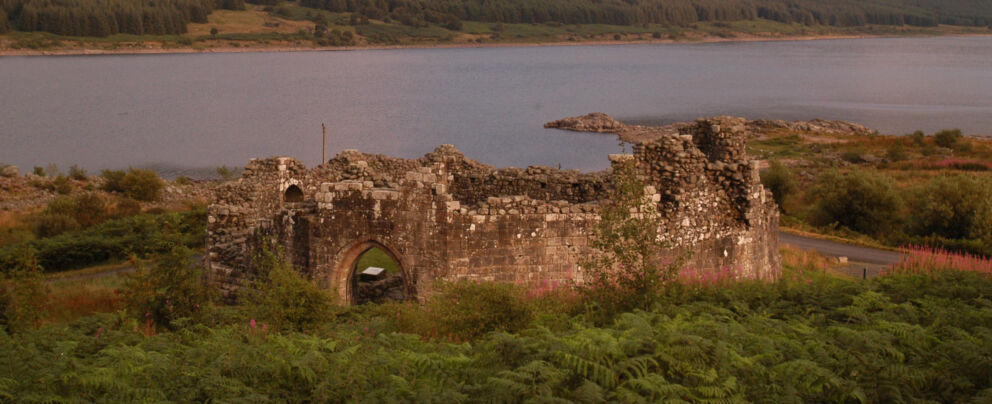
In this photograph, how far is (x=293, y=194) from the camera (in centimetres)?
2280

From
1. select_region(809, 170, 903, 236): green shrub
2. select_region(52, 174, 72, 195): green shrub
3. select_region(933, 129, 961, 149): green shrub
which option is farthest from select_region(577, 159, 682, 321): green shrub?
select_region(933, 129, 961, 149): green shrub

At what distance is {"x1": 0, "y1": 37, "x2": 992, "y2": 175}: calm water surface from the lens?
78.3m

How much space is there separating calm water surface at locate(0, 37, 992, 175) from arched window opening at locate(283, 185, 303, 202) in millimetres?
45875

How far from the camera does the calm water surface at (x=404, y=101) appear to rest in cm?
7831

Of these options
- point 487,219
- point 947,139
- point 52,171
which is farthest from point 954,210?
point 52,171

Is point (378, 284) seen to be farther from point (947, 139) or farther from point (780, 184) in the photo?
point (947, 139)

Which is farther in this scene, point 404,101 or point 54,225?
point 404,101

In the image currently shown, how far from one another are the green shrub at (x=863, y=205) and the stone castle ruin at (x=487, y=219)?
18709 mm

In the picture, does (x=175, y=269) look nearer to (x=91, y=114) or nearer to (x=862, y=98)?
(x=91, y=114)

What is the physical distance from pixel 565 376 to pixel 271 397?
331 cm

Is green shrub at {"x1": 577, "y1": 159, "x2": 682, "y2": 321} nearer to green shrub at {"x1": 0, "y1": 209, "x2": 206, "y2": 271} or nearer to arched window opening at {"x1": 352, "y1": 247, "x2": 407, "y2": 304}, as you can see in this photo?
arched window opening at {"x1": 352, "y1": 247, "x2": 407, "y2": 304}

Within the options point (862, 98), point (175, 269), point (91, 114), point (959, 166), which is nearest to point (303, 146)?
point (91, 114)

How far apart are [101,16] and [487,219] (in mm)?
177812

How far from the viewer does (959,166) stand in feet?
185
